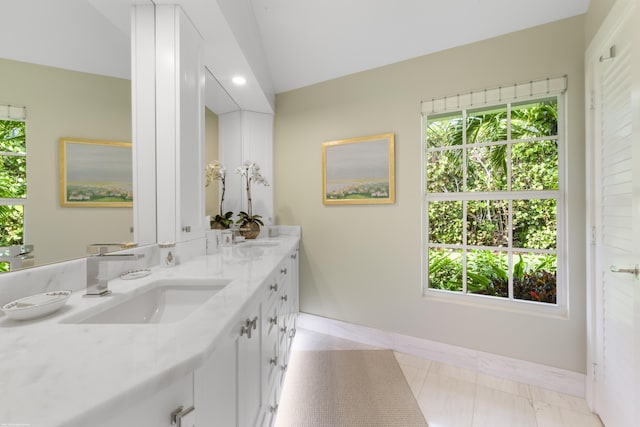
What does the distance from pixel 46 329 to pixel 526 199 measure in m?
2.61

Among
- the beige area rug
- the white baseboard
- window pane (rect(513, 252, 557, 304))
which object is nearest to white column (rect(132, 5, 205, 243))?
the beige area rug

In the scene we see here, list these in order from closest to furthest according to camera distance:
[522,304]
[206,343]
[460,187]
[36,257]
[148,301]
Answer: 1. [206,343]
2. [36,257]
3. [148,301]
4. [522,304]
5. [460,187]

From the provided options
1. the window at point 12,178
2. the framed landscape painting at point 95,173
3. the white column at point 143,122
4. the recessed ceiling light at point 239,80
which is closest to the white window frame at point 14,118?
the window at point 12,178

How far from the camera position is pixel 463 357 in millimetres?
2072

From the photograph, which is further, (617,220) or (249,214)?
(249,214)

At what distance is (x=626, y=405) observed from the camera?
49.9 inches

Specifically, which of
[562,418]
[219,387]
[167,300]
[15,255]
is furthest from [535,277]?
[15,255]

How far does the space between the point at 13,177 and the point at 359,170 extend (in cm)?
219

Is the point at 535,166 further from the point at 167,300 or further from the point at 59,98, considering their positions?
the point at 59,98

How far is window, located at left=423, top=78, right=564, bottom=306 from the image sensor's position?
1.98m

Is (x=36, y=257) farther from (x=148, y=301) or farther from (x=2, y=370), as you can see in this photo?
(x=2, y=370)

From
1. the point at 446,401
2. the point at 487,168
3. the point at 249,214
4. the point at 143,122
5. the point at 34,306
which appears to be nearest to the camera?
the point at 34,306

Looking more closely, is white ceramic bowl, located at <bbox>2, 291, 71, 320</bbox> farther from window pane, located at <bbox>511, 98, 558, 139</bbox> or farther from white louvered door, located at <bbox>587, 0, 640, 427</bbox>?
window pane, located at <bbox>511, 98, 558, 139</bbox>

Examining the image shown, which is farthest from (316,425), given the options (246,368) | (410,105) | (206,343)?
(410,105)
